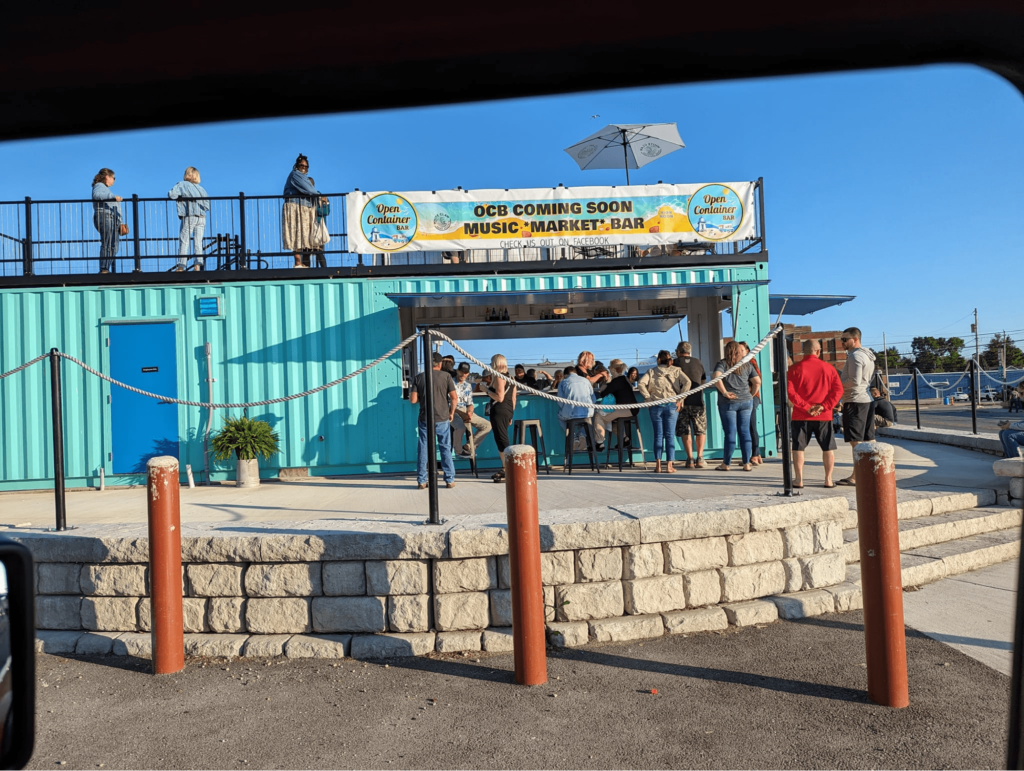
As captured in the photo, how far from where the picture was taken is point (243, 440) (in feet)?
30.2

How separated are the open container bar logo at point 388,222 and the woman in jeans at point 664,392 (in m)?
4.11

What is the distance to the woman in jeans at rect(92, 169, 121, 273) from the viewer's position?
10.3 metres

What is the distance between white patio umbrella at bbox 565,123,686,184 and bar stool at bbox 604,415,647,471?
5.21 metres

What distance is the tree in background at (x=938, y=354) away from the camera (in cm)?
3972

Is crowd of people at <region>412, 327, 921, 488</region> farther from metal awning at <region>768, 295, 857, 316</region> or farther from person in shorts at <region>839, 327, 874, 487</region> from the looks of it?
metal awning at <region>768, 295, 857, 316</region>

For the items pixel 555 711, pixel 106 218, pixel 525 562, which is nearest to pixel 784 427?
pixel 525 562

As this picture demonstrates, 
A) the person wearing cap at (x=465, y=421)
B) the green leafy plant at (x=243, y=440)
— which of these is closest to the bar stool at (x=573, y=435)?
the person wearing cap at (x=465, y=421)

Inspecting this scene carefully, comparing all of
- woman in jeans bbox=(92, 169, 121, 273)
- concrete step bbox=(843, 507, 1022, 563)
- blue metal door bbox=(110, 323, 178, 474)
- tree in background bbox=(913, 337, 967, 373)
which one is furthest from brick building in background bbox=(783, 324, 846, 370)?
tree in background bbox=(913, 337, 967, 373)

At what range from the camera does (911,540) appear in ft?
20.5

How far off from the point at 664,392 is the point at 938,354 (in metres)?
41.1

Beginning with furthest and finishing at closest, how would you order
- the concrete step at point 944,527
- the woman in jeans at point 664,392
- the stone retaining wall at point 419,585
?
the woman in jeans at point 664,392
the concrete step at point 944,527
the stone retaining wall at point 419,585

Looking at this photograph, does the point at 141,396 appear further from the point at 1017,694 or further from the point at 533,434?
the point at 1017,694

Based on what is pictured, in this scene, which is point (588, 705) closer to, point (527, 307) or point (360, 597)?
point (360, 597)

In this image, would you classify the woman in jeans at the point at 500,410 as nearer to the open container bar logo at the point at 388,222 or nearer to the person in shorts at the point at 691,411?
the person in shorts at the point at 691,411
